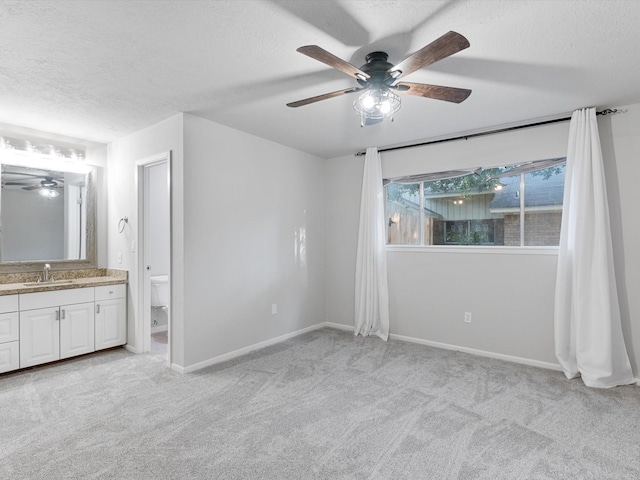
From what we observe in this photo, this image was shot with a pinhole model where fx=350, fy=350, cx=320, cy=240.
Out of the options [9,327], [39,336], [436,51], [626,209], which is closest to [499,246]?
[626,209]

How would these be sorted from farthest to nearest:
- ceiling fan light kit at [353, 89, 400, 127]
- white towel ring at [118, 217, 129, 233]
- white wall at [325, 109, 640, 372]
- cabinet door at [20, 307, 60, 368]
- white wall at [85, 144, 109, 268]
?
white wall at [85, 144, 109, 268] → white towel ring at [118, 217, 129, 233] → cabinet door at [20, 307, 60, 368] → white wall at [325, 109, 640, 372] → ceiling fan light kit at [353, 89, 400, 127]

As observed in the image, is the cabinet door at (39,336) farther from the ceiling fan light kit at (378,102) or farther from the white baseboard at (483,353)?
the white baseboard at (483,353)

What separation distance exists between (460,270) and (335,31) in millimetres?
2901

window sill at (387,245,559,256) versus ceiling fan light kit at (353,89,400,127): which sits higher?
ceiling fan light kit at (353,89,400,127)

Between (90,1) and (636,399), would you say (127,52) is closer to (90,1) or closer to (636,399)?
(90,1)

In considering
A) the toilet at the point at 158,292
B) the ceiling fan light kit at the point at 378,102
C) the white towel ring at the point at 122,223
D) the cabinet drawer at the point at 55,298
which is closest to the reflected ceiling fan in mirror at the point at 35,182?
the white towel ring at the point at 122,223

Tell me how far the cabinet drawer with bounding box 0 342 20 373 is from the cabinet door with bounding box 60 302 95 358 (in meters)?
0.34

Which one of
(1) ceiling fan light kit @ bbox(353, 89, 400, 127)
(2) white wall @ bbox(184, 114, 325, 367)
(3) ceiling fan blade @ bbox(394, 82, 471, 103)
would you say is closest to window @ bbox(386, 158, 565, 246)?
(2) white wall @ bbox(184, 114, 325, 367)

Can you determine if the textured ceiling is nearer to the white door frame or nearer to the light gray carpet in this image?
the white door frame

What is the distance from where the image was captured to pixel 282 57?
2230 millimetres

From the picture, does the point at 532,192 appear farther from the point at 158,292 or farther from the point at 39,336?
the point at 39,336

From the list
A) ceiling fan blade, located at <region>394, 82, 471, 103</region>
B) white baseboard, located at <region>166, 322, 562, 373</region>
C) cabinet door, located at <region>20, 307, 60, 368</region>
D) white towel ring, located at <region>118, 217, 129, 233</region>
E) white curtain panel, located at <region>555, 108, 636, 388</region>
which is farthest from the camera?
white towel ring, located at <region>118, 217, 129, 233</region>

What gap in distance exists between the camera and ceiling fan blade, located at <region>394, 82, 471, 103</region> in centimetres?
216

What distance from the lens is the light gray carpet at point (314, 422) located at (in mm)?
1938
